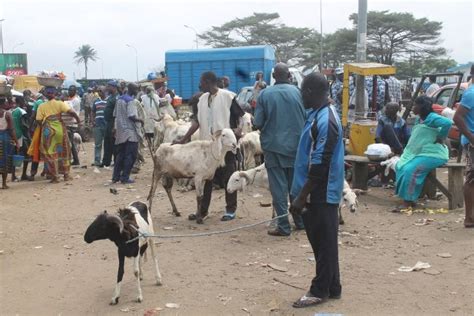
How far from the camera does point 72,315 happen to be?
4660mm

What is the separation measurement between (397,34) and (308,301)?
43344 millimetres

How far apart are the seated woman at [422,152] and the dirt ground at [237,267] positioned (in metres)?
0.47

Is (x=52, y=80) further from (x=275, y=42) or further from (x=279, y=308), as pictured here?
(x=275, y=42)

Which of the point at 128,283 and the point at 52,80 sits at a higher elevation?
the point at 52,80

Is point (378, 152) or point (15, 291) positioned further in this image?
point (378, 152)

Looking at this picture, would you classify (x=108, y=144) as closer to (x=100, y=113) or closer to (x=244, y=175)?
(x=100, y=113)

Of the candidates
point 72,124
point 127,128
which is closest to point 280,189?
point 127,128

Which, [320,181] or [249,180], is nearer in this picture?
[320,181]

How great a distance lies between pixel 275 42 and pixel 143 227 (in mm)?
51013

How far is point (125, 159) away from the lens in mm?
10797

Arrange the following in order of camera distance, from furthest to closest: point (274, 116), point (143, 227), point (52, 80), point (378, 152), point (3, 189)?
point (52, 80) < point (3, 189) < point (378, 152) < point (274, 116) < point (143, 227)

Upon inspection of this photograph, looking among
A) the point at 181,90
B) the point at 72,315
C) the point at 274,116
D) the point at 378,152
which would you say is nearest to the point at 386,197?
the point at 378,152

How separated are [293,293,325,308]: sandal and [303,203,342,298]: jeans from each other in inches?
1.3

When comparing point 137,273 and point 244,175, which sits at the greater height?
point 244,175
